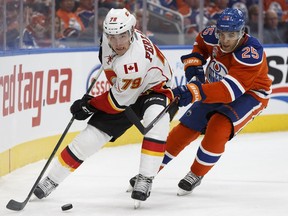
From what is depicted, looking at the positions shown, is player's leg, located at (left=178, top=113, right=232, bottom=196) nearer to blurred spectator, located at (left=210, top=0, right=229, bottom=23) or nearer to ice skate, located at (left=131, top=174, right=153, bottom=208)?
ice skate, located at (left=131, top=174, right=153, bottom=208)

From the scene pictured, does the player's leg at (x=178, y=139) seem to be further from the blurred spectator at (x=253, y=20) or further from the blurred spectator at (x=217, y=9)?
the blurred spectator at (x=253, y=20)

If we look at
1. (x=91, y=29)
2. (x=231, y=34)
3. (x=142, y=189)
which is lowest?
(x=91, y=29)

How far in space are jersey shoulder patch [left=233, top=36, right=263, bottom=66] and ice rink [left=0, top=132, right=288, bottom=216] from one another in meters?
0.83

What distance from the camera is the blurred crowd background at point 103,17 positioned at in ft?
22.5

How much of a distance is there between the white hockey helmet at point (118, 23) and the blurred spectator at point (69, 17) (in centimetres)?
280

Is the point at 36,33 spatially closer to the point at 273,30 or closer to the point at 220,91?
the point at 220,91

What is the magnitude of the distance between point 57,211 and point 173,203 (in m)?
0.71

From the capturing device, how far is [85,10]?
805cm

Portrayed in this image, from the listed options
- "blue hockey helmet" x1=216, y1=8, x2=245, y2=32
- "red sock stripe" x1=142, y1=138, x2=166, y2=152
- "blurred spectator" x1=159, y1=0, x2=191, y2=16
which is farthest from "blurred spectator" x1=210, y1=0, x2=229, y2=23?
"red sock stripe" x1=142, y1=138, x2=166, y2=152

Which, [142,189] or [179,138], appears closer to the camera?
[142,189]

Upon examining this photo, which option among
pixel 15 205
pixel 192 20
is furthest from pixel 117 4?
pixel 15 205

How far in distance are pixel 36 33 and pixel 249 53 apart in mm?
2528

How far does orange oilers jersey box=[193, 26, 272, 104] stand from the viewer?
203 inches

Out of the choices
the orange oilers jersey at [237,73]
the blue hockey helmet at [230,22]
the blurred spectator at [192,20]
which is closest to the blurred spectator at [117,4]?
the blurred spectator at [192,20]
